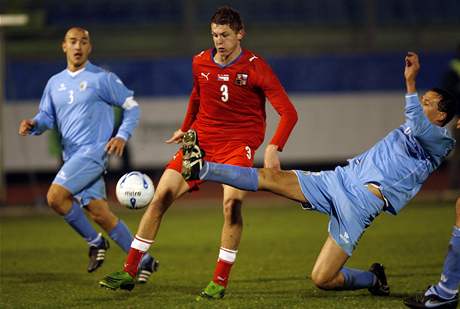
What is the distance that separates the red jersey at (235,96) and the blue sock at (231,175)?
2.77 ft

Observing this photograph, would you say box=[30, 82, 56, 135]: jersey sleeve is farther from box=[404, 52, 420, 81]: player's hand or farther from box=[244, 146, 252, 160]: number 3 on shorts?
box=[404, 52, 420, 81]: player's hand

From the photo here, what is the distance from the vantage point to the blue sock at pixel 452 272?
260 inches

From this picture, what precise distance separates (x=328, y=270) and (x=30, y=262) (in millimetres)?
4271

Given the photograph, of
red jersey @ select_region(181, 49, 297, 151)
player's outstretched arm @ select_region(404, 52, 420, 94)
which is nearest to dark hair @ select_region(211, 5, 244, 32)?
red jersey @ select_region(181, 49, 297, 151)

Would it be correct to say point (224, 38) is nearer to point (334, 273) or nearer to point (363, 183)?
point (363, 183)

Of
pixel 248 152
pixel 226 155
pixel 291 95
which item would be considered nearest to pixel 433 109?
pixel 248 152

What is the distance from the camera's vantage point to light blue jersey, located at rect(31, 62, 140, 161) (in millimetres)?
8719

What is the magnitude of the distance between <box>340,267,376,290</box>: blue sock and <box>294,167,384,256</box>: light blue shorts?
232 millimetres

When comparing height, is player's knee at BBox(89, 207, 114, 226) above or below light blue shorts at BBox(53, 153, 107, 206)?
below

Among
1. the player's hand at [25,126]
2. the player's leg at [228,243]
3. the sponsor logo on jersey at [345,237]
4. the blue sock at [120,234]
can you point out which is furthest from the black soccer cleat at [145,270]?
the sponsor logo on jersey at [345,237]

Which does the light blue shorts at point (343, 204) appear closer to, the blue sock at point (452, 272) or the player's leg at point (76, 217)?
the blue sock at point (452, 272)

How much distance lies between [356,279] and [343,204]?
1.95ft

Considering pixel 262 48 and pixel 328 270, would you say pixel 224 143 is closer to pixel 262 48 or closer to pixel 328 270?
pixel 328 270

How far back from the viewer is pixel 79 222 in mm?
8695
